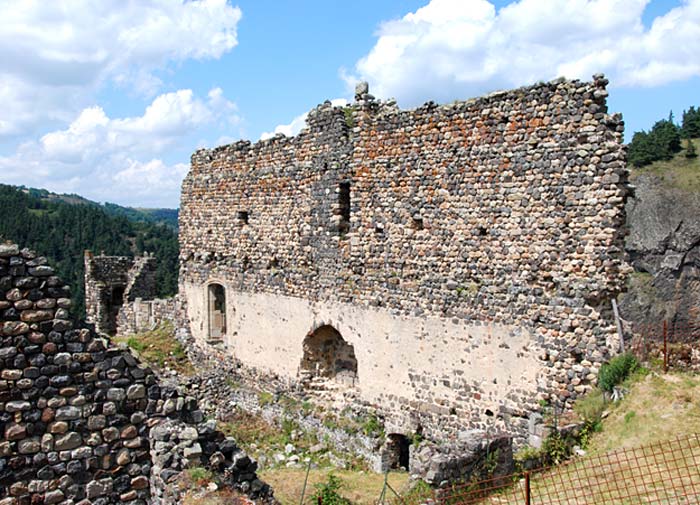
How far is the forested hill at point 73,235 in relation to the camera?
80.2 m

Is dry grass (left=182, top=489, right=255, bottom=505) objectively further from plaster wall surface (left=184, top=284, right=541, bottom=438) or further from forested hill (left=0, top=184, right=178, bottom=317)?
forested hill (left=0, top=184, right=178, bottom=317)

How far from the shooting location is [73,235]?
298 feet

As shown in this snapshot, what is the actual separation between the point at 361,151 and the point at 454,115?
2511mm

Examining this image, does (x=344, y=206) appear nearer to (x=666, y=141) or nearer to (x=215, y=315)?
(x=215, y=315)

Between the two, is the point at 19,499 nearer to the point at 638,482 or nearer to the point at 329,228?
the point at 638,482

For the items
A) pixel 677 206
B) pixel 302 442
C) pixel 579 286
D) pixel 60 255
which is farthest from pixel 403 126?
pixel 60 255

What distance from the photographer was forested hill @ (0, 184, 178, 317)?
263 feet

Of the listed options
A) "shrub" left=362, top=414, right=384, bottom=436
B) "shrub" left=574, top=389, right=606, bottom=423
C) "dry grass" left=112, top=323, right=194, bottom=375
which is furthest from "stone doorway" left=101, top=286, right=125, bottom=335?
"shrub" left=574, top=389, right=606, bottom=423

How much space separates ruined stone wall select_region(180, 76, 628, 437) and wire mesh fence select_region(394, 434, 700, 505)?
1.64 m

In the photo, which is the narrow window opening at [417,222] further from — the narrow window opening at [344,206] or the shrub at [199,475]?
the shrub at [199,475]

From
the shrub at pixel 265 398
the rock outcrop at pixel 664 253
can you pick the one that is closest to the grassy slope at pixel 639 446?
the shrub at pixel 265 398

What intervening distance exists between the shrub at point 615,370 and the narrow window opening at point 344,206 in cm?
638

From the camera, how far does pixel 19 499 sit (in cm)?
584

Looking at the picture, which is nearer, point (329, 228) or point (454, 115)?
point (454, 115)
